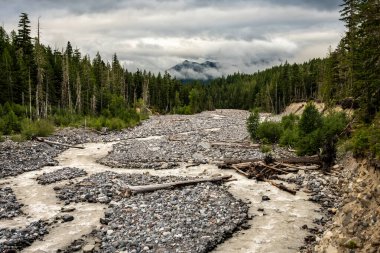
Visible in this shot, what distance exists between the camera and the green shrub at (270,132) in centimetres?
3838

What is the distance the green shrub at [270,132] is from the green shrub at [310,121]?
7241 mm

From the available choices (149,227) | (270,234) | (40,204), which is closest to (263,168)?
(270,234)

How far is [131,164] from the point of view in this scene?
3095 centimetres

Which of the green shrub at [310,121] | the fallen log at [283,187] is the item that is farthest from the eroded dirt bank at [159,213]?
the green shrub at [310,121]

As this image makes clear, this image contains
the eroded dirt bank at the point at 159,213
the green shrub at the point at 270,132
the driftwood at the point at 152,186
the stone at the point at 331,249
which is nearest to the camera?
the stone at the point at 331,249

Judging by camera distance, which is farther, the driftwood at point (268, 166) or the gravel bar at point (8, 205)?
the driftwood at point (268, 166)

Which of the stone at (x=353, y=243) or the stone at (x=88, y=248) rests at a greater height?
the stone at (x=353, y=243)

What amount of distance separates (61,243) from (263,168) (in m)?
15.1

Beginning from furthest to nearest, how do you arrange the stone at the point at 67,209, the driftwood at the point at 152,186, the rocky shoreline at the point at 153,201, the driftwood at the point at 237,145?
the driftwood at the point at 237,145, the driftwood at the point at 152,186, the stone at the point at 67,209, the rocky shoreline at the point at 153,201

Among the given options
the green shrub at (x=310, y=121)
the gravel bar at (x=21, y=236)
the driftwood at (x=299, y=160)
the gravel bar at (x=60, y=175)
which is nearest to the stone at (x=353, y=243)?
the gravel bar at (x=21, y=236)

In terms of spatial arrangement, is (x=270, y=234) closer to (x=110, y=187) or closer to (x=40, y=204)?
(x=110, y=187)

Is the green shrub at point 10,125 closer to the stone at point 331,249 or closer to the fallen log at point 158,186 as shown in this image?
the fallen log at point 158,186

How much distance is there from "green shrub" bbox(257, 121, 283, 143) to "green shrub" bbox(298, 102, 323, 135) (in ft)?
23.8

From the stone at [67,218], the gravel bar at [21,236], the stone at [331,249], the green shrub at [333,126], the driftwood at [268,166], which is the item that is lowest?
the gravel bar at [21,236]
